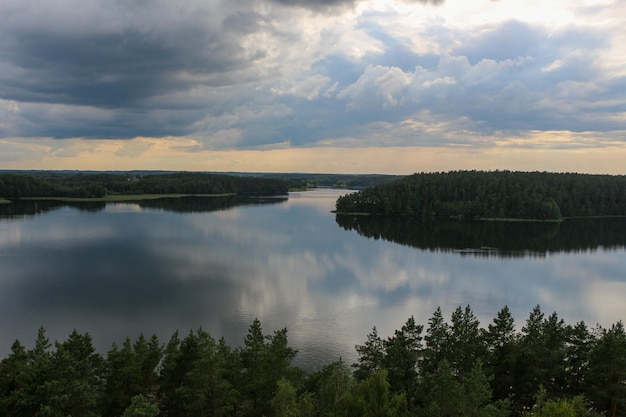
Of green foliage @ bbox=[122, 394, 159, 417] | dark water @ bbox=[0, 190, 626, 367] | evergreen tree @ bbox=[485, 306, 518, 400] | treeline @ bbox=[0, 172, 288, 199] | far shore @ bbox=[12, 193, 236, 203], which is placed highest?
treeline @ bbox=[0, 172, 288, 199]

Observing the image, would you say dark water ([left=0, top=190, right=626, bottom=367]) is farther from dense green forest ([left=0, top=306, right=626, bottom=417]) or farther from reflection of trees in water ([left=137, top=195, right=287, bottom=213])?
reflection of trees in water ([left=137, top=195, right=287, bottom=213])

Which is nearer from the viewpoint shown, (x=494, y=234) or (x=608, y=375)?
(x=608, y=375)

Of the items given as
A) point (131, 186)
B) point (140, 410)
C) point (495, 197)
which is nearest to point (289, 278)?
point (140, 410)

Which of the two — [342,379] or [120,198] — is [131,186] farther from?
[342,379]

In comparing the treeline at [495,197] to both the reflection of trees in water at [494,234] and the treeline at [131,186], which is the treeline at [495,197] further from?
the treeline at [131,186]

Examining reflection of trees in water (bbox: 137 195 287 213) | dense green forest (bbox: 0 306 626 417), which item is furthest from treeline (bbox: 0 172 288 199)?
dense green forest (bbox: 0 306 626 417)

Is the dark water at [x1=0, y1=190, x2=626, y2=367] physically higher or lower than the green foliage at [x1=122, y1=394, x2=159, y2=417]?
lower
